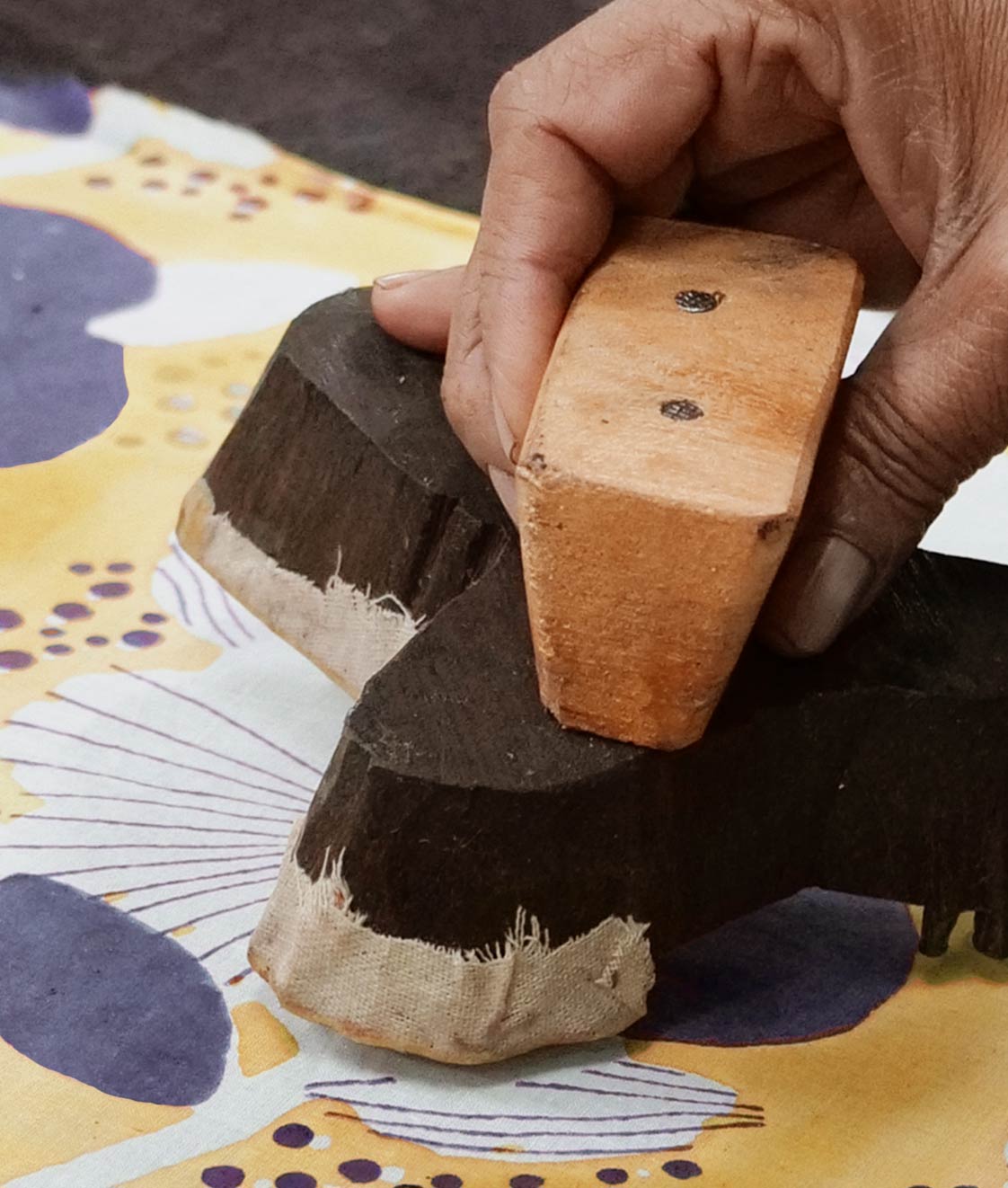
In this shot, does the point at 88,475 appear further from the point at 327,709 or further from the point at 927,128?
the point at 927,128

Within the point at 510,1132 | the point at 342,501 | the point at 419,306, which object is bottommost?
the point at 510,1132

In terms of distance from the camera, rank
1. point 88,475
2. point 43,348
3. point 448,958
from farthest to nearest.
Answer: point 43,348
point 88,475
point 448,958

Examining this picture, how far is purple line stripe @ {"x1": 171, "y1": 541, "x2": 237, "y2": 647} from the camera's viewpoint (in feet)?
5.32

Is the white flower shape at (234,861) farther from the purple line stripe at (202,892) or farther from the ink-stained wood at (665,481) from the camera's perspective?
the ink-stained wood at (665,481)

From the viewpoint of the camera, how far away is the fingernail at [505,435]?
1218 mm

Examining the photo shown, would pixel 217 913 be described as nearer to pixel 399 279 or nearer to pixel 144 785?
pixel 144 785

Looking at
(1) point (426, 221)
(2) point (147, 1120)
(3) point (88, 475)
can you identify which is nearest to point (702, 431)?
(2) point (147, 1120)

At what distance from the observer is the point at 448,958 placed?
3.75 feet

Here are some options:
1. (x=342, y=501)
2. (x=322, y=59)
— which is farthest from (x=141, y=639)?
(x=322, y=59)

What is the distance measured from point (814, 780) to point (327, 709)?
0.47m

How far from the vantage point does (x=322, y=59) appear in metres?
2.71

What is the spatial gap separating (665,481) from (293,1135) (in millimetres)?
463

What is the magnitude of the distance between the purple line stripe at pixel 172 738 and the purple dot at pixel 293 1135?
0.35 m

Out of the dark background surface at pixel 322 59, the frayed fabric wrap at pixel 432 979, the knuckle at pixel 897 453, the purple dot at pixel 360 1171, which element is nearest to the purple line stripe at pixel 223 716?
the frayed fabric wrap at pixel 432 979
